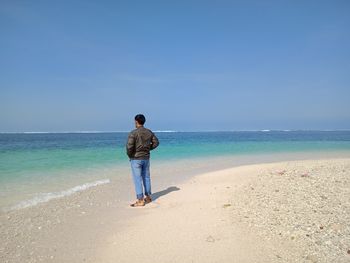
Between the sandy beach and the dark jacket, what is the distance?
1326 mm

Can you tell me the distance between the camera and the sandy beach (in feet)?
12.7

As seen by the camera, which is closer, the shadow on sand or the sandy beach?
the sandy beach

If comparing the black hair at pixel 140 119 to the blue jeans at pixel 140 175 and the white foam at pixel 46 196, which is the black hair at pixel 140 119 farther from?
the white foam at pixel 46 196

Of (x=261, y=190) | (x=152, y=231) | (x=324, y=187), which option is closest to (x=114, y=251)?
(x=152, y=231)

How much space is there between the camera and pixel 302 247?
3885mm

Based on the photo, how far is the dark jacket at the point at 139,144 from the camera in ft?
22.8

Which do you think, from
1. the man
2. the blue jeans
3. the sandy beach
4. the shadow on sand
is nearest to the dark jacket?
the man

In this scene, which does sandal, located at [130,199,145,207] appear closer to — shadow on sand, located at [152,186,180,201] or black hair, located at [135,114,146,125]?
shadow on sand, located at [152,186,180,201]

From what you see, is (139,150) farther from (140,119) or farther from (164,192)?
(164,192)

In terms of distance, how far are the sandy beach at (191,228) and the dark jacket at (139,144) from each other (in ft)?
4.35

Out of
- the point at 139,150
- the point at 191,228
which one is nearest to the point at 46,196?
the point at 139,150

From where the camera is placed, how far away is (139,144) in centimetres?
701

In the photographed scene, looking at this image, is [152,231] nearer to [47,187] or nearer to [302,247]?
[302,247]

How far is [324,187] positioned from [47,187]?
8.96 meters
